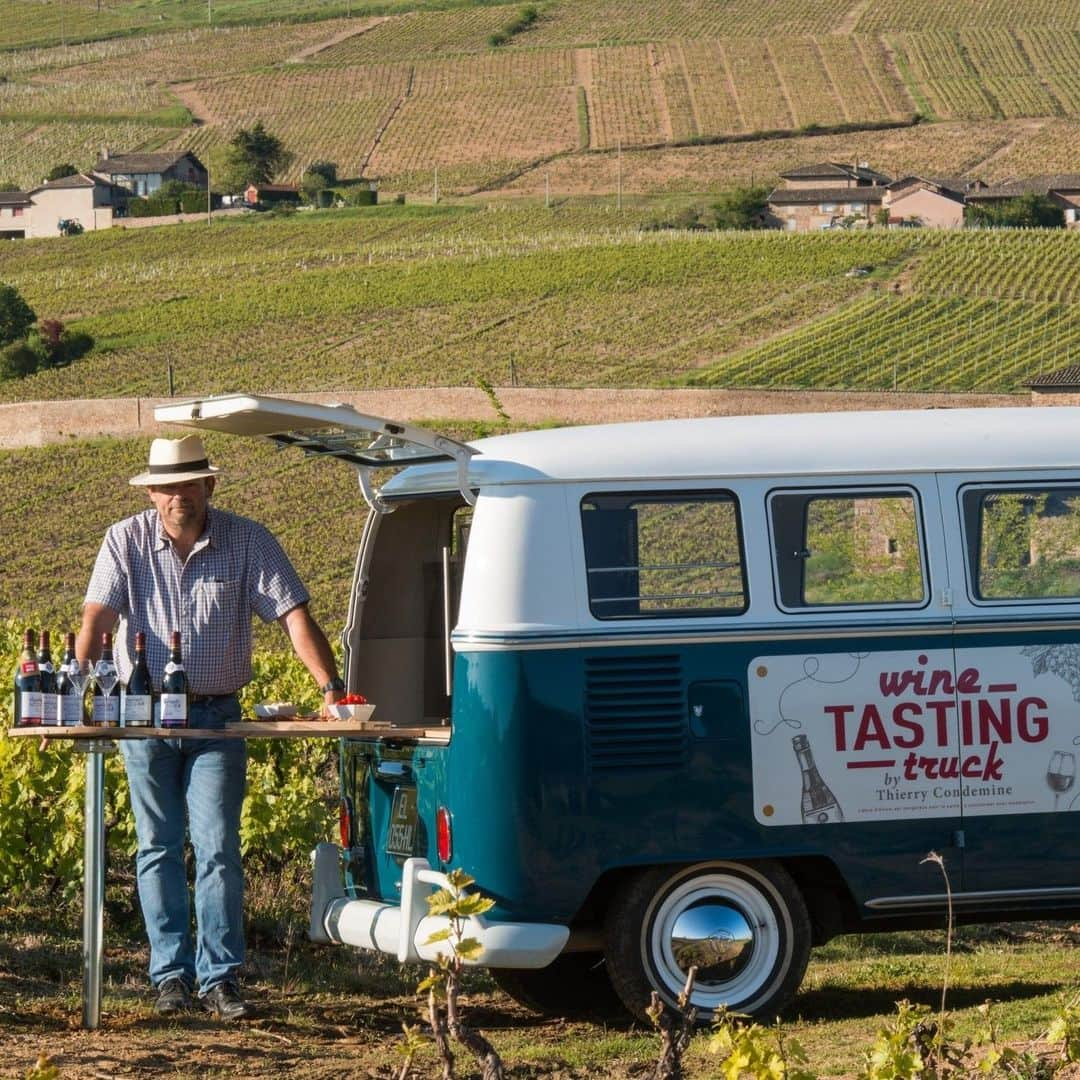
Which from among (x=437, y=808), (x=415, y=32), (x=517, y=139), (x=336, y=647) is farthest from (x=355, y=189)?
(x=437, y=808)

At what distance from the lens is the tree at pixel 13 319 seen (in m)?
80.4

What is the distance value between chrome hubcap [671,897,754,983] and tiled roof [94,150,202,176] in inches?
5207

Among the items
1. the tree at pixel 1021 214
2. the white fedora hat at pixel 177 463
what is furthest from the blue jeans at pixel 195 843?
the tree at pixel 1021 214

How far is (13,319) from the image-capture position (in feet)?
265

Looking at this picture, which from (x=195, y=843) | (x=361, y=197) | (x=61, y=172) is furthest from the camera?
(x=61, y=172)

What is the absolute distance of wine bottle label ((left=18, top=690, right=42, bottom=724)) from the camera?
6.84 metres

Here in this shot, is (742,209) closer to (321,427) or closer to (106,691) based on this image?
(321,427)

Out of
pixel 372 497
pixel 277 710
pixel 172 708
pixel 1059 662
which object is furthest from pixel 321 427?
pixel 1059 662

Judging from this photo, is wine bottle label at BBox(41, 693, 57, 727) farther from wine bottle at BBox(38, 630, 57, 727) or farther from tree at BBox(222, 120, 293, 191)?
tree at BBox(222, 120, 293, 191)

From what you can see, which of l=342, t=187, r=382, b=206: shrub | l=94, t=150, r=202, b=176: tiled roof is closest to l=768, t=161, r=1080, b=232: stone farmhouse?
l=342, t=187, r=382, b=206: shrub

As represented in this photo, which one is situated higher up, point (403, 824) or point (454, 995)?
point (403, 824)

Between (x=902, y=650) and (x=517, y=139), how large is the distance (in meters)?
133

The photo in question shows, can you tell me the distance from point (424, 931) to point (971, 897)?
1.92m

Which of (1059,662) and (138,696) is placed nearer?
(138,696)
